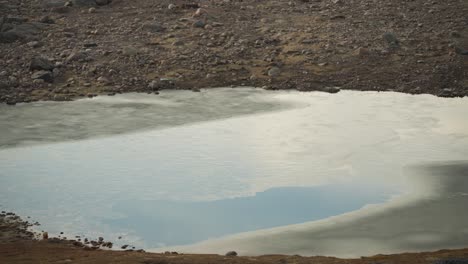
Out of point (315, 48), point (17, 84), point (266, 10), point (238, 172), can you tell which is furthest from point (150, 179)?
point (266, 10)

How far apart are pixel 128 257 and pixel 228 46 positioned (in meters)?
16.4

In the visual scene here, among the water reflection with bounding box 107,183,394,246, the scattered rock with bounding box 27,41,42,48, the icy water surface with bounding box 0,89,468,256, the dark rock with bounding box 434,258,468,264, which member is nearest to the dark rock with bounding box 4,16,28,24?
the scattered rock with bounding box 27,41,42,48

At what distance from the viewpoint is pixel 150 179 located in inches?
616

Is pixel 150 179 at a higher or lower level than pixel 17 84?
lower

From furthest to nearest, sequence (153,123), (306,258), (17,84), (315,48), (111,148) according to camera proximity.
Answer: (315,48), (17,84), (153,123), (111,148), (306,258)

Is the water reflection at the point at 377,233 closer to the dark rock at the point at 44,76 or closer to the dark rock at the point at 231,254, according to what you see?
the dark rock at the point at 231,254

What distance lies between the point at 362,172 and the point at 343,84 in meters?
8.27

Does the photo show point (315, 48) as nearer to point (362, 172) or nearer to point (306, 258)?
point (362, 172)

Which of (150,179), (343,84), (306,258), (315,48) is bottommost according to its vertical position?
(306,258)

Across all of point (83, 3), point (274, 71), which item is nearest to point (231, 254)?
point (274, 71)

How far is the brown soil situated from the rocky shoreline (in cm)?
1097

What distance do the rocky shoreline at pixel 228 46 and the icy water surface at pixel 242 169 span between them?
1.15 metres

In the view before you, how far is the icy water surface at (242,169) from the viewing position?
13.0 metres

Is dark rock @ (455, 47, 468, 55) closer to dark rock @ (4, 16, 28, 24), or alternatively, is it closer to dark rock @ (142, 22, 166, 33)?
dark rock @ (142, 22, 166, 33)
